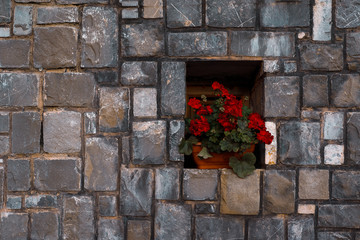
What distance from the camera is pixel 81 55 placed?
8.22ft

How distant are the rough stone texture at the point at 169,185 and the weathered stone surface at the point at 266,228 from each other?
1.93 ft

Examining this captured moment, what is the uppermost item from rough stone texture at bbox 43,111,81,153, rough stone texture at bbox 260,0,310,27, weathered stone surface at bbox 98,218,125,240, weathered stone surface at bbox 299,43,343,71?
rough stone texture at bbox 260,0,310,27

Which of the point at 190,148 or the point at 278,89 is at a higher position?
the point at 278,89

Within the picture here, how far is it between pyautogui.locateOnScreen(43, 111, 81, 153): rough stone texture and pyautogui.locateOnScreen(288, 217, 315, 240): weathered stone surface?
5.40 feet

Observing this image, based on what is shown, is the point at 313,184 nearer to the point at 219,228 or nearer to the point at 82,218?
the point at 219,228

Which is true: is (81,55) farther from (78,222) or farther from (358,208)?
(358,208)

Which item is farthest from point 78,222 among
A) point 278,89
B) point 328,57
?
point 328,57

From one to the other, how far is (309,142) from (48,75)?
1.97 metres

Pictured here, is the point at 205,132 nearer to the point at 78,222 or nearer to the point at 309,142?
the point at 309,142

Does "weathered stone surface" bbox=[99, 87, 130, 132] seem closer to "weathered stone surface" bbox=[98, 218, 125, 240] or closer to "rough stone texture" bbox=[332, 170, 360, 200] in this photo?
"weathered stone surface" bbox=[98, 218, 125, 240]

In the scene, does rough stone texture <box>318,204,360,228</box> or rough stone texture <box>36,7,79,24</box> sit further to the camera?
rough stone texture <box>36,7,79,24</box>

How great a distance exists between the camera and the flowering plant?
7.81 feet

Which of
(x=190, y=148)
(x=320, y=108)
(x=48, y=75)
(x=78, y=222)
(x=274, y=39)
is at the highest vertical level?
(x=274, y=39)

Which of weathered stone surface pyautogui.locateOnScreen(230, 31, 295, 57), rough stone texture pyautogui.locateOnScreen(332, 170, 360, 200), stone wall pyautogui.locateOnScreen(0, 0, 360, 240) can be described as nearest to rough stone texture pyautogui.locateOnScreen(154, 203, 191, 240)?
stone wall pyautogui.locateOnScreen(0, 0, 360, 240)
